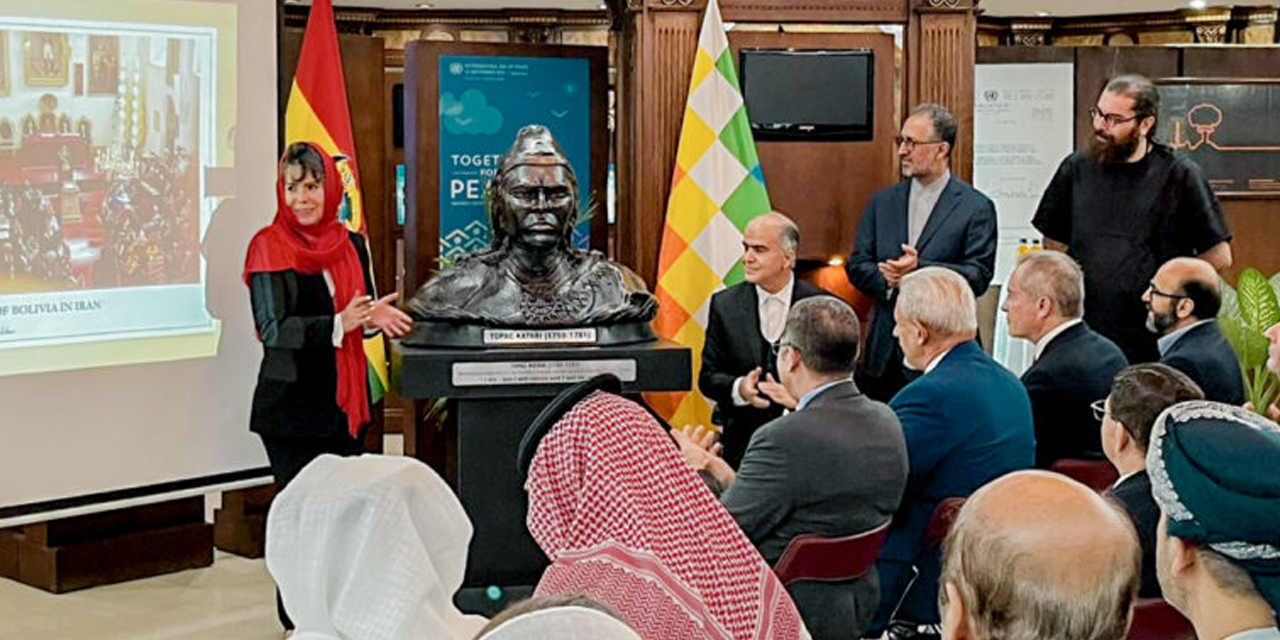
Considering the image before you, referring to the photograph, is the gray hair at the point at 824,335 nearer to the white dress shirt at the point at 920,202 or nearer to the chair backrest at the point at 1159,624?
the chair backrest at the point at 1159,624

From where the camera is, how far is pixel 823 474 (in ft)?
12.5

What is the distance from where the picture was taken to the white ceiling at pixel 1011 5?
12.2 meters

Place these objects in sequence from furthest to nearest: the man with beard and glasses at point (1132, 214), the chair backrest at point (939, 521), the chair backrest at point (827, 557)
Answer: the man with beard and glasses at point (1132, 214) → the chair backrest at point (939, 521) → the chair backrest at point (827, 557)

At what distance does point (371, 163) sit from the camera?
28.2ft

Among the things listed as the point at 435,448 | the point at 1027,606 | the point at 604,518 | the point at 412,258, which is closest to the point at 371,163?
the point at 412,258

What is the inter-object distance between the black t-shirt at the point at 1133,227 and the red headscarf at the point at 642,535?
3.25m

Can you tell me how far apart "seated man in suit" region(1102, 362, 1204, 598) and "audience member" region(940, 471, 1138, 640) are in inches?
67.3

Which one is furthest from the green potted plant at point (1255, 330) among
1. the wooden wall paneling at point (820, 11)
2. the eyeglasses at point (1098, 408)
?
the eyeglasses at point (1098, 408)

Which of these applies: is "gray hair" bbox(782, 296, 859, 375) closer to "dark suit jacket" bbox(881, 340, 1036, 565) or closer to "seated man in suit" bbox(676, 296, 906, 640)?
"seated man in suit" bbox(676, 296, 906, 640)

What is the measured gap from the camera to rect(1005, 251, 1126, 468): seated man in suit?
4.74 meters

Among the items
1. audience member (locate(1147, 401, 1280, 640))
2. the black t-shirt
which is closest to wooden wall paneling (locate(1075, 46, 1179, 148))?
the black t-shirt

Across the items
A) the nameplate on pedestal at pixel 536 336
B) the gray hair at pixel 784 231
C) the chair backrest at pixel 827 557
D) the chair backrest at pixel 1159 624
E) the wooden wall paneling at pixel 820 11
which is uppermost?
the wooden wall paneling at pixel 820 11

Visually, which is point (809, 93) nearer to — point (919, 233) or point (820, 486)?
point (919, 233)

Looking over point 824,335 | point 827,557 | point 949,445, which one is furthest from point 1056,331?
point 827,557
